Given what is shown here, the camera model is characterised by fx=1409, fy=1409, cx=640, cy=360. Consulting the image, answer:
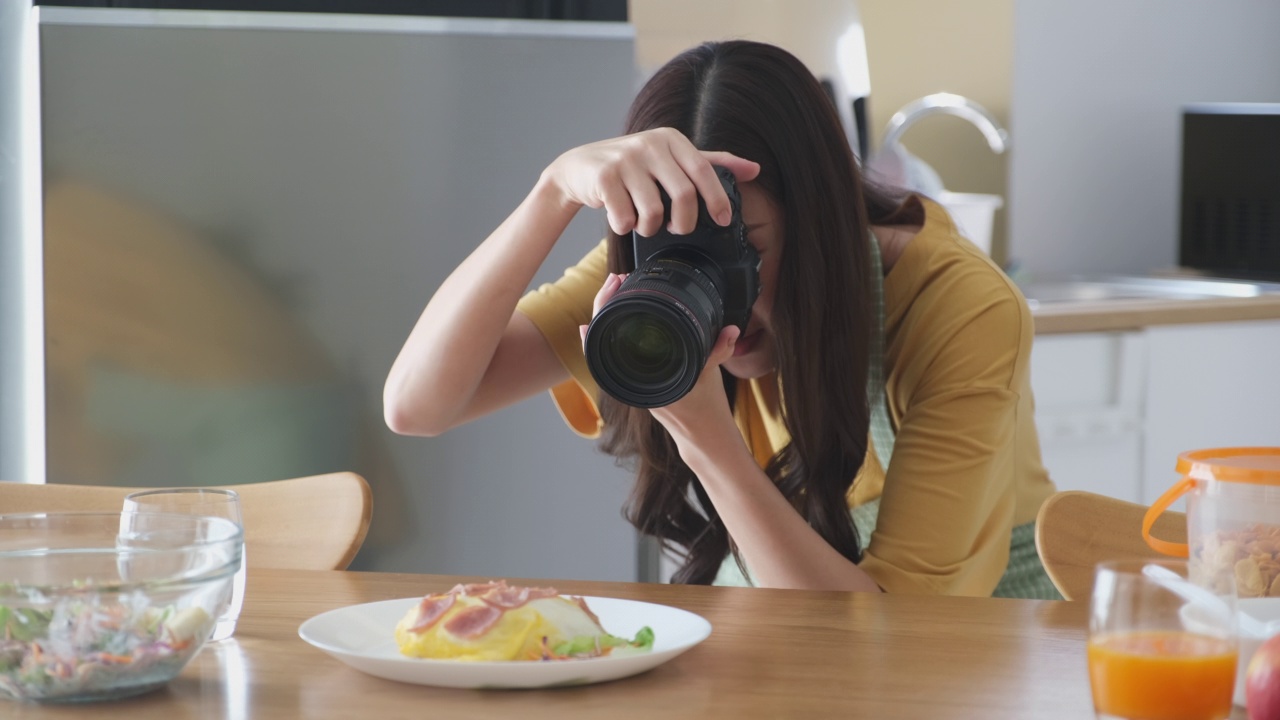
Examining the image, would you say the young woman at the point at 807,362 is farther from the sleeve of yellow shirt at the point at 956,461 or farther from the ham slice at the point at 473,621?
the ham slice at the point at 473,621

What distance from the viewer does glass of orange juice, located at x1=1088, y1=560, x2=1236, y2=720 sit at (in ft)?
1.97

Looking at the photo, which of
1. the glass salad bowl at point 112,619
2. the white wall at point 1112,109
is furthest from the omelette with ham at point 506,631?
the white wall at point 1112,109

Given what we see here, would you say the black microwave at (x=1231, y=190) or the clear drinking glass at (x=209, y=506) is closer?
the clear drinking glass at (x=209, y=506)

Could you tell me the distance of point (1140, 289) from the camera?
108 inches

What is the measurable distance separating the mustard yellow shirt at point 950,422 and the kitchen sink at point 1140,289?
139cm

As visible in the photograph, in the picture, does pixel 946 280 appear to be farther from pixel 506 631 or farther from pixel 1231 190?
pixel 1231 190

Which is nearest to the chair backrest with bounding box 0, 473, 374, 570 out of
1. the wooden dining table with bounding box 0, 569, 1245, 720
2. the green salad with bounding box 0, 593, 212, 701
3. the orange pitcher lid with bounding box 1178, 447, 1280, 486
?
the wooden dining table with bounding box 0, 569, 1245, 720

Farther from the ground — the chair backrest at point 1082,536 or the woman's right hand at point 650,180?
the woman's right hand at point 650,180

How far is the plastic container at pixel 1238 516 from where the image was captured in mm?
740

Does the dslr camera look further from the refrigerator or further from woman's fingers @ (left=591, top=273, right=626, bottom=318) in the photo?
the refrigerator

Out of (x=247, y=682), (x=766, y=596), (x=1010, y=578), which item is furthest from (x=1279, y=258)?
(x=247, y=682)

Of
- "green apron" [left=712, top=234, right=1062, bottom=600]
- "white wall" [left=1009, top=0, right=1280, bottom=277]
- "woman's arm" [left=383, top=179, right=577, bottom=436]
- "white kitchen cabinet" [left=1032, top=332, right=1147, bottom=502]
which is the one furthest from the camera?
"white wall" [left=1009, top=0, right=1280, bottom=277]

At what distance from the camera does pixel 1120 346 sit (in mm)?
2279

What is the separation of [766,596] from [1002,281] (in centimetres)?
43
